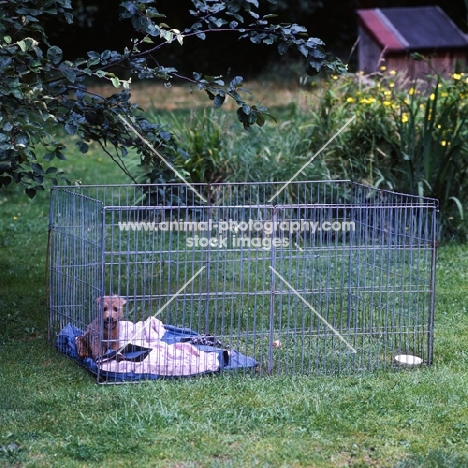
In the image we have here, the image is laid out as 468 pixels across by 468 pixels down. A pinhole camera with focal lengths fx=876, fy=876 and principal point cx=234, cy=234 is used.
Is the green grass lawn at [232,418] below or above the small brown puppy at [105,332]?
below

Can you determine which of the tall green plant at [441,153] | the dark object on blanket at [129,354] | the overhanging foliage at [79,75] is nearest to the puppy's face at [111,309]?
the dark object on blanket at [129,354]

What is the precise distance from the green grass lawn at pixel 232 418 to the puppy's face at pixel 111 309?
0.33m

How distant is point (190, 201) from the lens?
274 inches

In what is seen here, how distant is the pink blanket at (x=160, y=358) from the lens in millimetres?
4707

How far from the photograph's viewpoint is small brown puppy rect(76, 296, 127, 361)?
184 inches

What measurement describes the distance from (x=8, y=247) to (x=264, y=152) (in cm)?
262

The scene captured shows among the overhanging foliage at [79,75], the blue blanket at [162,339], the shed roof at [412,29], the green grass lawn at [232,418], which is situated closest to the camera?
the green grass lawn at [232,418]

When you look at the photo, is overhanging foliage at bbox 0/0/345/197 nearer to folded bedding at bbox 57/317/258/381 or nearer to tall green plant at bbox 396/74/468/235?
folded bedding at bbox 57/317/258/381

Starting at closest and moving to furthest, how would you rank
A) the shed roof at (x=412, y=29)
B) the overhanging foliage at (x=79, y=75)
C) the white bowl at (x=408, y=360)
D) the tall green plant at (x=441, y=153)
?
the overhanging foliage at (x=79, y=75) < the white bowl at (x=408, y=360) < the tall green plant at (x=441, y=153) < the shed roof at (x=412, y=29)

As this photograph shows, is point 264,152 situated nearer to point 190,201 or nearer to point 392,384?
point 190,201

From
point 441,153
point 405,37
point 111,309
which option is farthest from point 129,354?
point 405,37

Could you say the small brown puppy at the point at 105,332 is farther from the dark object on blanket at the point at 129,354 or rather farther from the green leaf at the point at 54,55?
the green leaf at the point at 54,55

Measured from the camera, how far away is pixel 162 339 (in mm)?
4980

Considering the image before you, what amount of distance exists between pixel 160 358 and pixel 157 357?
1.4 inches
